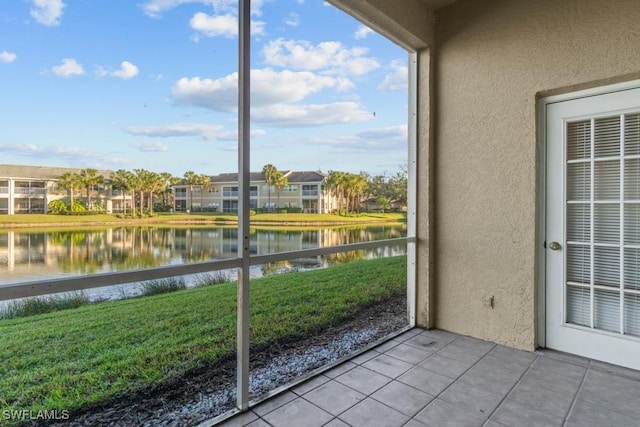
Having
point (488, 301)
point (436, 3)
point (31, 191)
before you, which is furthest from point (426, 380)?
point (436, 3)

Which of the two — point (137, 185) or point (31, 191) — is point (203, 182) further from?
point (31, 191)

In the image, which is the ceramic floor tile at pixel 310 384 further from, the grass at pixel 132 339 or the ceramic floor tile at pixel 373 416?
the grass at pixel 132 339

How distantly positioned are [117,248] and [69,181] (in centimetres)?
38

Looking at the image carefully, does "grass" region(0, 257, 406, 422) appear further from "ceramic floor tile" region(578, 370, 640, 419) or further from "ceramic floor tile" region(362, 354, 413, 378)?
"ceramic floor tile" region(578, 370, 640, 419)

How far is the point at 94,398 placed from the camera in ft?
6.56

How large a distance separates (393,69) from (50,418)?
12.4ft

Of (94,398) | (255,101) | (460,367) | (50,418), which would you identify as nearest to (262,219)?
(255,101)

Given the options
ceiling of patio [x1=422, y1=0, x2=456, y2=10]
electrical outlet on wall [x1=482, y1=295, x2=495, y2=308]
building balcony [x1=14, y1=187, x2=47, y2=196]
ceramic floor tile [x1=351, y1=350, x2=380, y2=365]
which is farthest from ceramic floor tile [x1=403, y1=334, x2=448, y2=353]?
ceiling of patio [x1=422, y1=0, x2=456, y2=10]

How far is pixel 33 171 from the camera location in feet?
4.80

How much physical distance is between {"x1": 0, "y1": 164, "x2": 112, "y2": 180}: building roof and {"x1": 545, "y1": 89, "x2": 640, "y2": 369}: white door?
3217 millimetres

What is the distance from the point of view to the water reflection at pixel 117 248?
1.40 meters

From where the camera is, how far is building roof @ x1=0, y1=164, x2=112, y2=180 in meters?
1.39

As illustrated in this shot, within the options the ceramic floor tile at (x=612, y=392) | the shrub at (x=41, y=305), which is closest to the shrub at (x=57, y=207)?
the shrub at (x=41, y=305)

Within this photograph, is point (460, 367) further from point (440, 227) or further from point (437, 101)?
point (437, 101)
